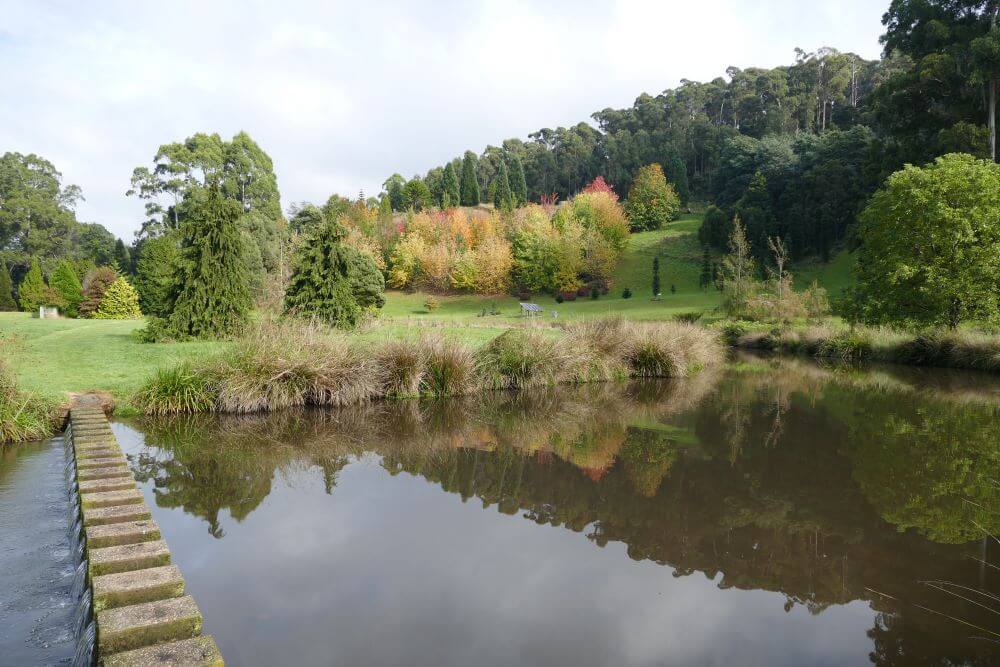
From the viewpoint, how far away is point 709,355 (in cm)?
1803

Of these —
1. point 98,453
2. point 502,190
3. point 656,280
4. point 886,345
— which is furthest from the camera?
point 502,190

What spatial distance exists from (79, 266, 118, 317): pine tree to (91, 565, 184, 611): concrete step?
34.8m

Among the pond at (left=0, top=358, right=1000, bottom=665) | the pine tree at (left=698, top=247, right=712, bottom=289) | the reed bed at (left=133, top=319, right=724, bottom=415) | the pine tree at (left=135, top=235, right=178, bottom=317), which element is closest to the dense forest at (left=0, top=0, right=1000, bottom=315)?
the pine tree at (left=135, top=235, right=178, bottom=317)

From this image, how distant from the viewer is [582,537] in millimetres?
5891

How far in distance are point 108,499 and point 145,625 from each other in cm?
243

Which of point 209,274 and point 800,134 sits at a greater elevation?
point 800,134

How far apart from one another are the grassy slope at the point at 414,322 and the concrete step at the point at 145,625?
8.10 meters

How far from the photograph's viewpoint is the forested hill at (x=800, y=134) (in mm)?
Result: 28766

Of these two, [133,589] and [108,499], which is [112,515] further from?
[133,589]

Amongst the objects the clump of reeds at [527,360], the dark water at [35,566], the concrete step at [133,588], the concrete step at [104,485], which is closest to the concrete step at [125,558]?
the concrete step at [133,588]

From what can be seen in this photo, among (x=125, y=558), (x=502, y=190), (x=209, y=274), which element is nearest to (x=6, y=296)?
(x=209, y=274)

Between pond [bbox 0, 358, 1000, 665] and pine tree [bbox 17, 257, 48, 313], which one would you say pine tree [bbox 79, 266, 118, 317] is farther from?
pond [bbox 0, 358, 1000, 665]

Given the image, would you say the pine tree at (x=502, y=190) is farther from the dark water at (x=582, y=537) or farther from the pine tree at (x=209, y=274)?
the dark water at (x=582, y=537)

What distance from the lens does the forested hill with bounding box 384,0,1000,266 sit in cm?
2877
